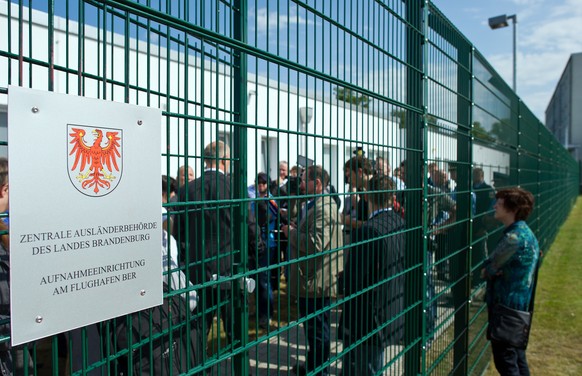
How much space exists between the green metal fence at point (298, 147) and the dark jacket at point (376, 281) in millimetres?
39

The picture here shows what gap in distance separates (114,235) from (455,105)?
339cm

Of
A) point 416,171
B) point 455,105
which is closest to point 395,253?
point 416,171

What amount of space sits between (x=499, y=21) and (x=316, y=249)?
56.7ft

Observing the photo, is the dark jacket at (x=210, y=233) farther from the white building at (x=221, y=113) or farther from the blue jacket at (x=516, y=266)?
the blue jacket at (x=516, y=266)

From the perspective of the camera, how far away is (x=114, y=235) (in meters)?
1.33

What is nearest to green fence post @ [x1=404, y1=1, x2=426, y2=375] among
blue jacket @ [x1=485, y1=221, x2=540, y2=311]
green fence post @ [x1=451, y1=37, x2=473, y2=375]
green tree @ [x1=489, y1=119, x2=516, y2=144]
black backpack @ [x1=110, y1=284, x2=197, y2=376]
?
green fence post @ [x1=451, y1=37, x2=473, y2=375]

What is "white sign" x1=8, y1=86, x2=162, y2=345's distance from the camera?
1.13 meters

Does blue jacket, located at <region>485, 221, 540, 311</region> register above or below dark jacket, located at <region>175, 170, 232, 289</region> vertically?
below

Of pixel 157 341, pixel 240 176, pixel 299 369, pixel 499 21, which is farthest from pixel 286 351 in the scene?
pixel 499 21

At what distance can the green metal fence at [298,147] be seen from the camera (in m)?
1.54

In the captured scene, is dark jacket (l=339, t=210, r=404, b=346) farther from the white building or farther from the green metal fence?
the white building

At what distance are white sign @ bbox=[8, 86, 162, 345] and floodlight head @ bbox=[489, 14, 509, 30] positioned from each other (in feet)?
58.9

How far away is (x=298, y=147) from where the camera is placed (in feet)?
6.42

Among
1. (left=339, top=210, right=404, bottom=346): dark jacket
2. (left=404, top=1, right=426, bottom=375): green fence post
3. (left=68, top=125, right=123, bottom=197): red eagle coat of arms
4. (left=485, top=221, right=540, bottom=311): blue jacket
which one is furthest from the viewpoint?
(left=485, top=221, right=540, bottom=311): blue jacket
